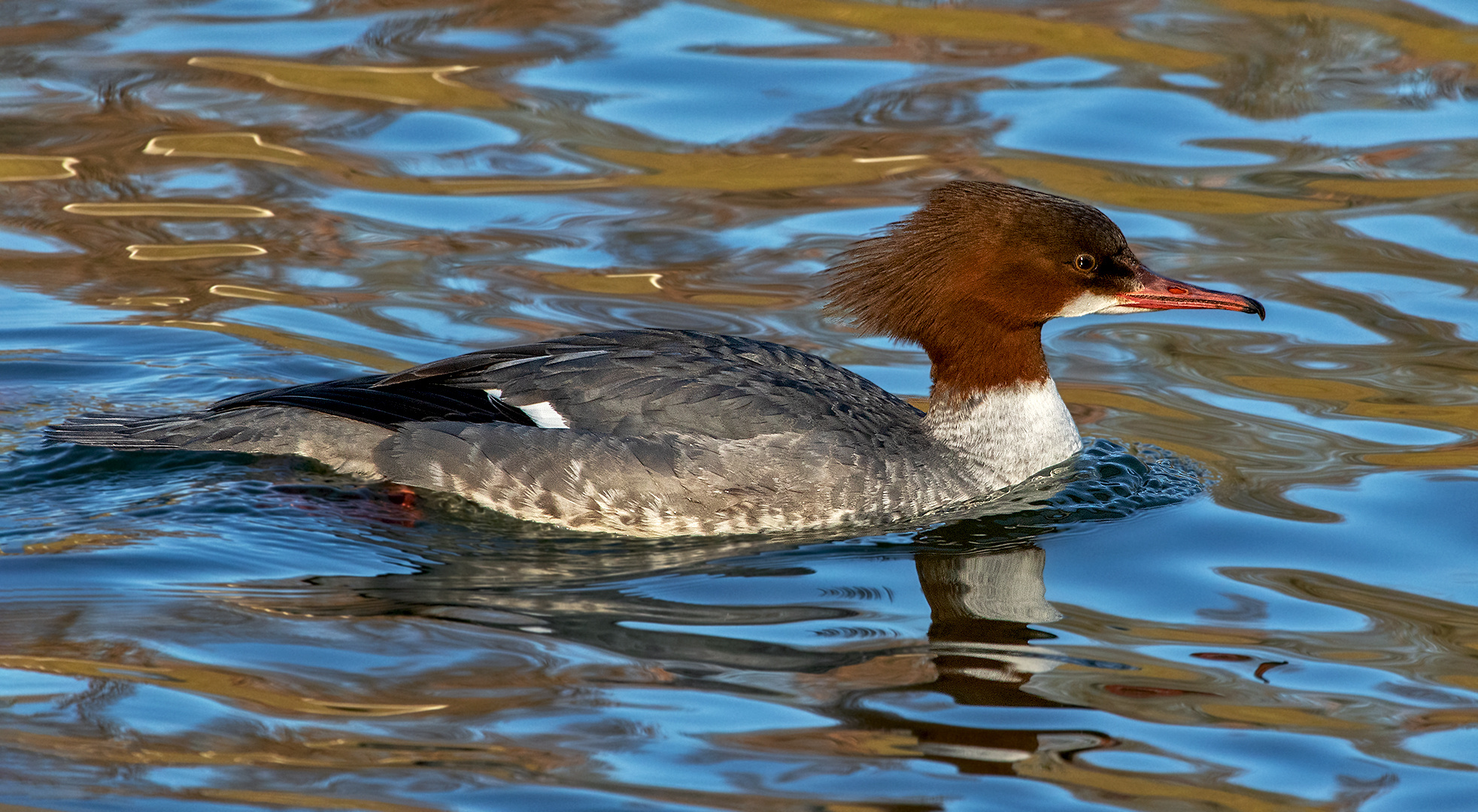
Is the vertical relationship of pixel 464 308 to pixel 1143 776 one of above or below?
above

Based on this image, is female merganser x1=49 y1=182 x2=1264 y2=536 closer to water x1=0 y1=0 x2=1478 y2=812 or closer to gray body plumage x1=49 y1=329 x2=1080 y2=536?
gray body plumage x1=49 y1=329 x2=1080 y2=536

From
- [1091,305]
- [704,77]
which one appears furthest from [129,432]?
[704,77]

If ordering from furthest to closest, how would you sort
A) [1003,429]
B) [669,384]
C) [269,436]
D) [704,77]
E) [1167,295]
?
1. [704,77]
2. [1003,429]
3. [1167,295]
4. [269,436]
5. [669,384]

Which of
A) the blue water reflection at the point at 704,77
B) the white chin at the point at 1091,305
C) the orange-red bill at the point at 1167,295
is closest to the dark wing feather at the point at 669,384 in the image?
the white chin at the point at 1091,305

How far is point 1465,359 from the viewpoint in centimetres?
841

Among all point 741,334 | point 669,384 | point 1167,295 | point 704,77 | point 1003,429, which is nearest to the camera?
point 669,384

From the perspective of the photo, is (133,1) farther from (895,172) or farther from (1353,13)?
(1353,13)

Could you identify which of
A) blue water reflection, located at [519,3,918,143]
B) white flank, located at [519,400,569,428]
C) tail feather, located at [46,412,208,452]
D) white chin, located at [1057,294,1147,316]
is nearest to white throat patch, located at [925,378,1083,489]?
white chin, located at [1057,294,1147,316]

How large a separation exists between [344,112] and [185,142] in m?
1.09

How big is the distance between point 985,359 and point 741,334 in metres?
2.17

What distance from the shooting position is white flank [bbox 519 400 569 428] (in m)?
6.49

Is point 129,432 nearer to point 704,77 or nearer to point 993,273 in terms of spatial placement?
point 993,273

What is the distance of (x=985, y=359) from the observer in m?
6.93

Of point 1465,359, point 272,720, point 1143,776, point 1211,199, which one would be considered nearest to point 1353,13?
point 1211,199
